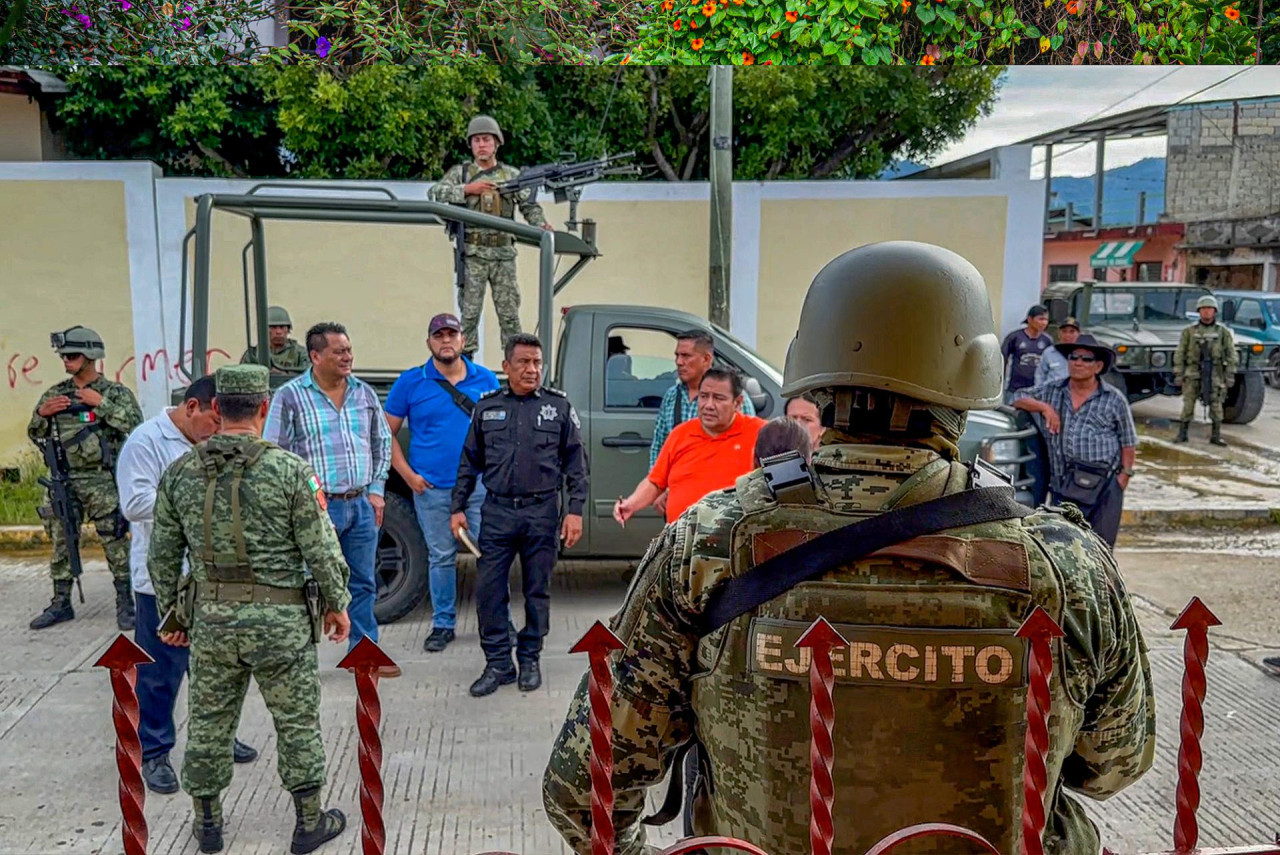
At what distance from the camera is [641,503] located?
4508mm

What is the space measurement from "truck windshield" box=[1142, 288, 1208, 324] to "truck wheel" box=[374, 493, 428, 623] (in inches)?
462

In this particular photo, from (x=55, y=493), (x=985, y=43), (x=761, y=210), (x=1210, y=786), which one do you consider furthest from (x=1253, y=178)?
(x=55, y=493)

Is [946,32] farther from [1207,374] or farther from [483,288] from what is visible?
[1207,374]

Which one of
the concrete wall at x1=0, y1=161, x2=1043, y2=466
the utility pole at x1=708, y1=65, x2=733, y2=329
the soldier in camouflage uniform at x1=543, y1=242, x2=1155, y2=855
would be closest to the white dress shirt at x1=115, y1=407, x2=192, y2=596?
the soldier in camouflage uniform at x1=543, y1=242, x2=1155, y2=855

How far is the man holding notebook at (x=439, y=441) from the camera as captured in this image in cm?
554

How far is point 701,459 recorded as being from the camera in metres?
4.27

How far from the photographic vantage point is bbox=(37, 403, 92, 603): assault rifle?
5812 mm

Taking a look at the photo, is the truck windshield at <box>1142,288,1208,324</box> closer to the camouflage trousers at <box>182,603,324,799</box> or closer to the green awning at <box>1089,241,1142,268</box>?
the green awning at <box>1089,241,1142,268</box>

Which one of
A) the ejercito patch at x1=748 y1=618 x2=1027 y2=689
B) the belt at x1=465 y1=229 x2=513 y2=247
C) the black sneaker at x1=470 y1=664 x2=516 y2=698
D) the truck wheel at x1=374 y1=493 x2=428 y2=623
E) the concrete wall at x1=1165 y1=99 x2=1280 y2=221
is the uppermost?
the concrete wall at x1=1165 y1=99 x2=1280 y2=221

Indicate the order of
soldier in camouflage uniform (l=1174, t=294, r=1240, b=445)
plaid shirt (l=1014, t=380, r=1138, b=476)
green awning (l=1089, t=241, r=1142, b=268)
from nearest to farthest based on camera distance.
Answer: plaid shirt (l=1014, t=380, r=1138, b=476), soldier in camouflage uniform (l=1174, t=294, r=1240, b=445), green awning (l=1089, t=241, r=1142, b=268)

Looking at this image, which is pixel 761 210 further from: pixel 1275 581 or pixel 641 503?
pixel 641 503

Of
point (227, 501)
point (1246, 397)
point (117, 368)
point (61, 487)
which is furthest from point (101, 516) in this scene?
point (1246, 397)

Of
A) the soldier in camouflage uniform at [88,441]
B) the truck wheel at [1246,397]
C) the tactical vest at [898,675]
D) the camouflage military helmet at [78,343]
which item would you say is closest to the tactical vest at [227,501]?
the tactical vest at [898,675]

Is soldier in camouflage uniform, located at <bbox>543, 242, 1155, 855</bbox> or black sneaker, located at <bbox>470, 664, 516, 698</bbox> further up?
soldier in camouflage uniform, located at <bbox>543, 242, 1155, 855</bbox>
